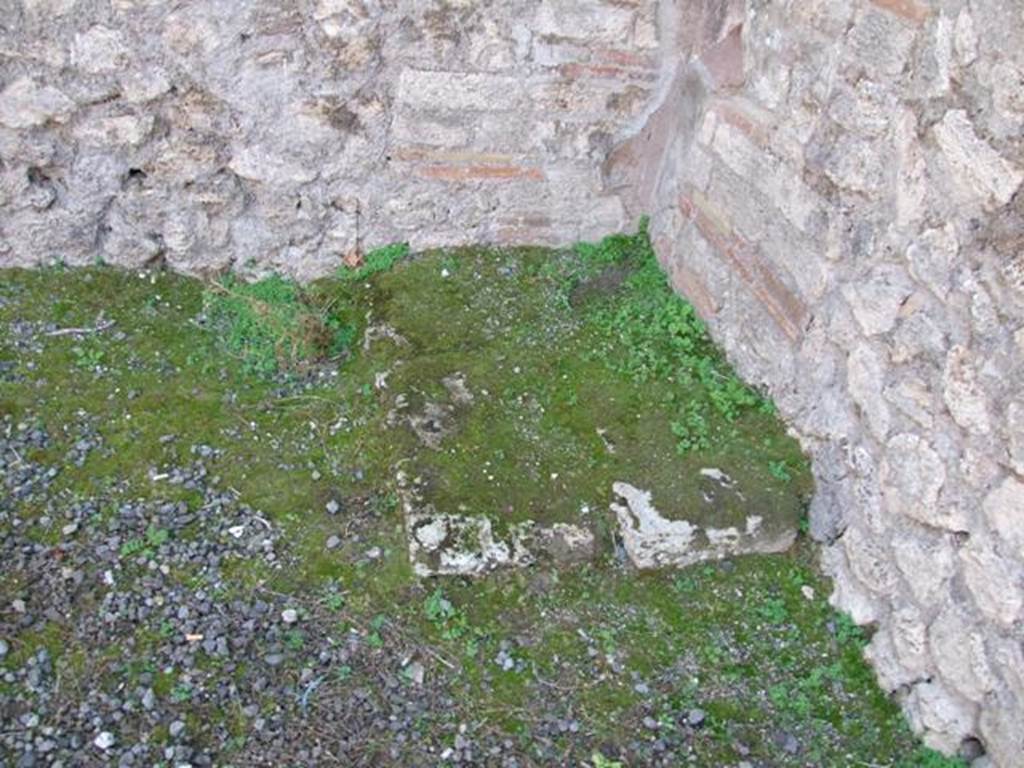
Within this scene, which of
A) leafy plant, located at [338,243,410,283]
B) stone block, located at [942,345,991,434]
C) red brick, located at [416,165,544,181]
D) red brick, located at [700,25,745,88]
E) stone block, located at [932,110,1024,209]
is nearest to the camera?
stone block, located at [932,110,1024,209]

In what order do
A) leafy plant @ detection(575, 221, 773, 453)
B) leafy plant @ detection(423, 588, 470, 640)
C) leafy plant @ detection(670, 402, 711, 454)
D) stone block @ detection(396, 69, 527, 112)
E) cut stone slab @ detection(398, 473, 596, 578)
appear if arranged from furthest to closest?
stone block @ detection(396, 69, 527, 112) → leafy plant @ detection(575, 221, 773, 453) → leafy plant @ detection(670, 402, 711, 454) → cut stone slab @ detection(398, 473, 596, 578) → leafy plant @ detection(423, 588, 470, 640)

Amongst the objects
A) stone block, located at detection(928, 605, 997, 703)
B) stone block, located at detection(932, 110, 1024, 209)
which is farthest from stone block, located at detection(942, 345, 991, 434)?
stone block, located at detection(928, 605, 997, 703)

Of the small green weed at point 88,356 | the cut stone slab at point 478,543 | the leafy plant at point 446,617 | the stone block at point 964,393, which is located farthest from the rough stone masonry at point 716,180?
the leafy plant at point 446,617

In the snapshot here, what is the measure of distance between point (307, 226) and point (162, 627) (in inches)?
73.8

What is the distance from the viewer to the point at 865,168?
2822 mm

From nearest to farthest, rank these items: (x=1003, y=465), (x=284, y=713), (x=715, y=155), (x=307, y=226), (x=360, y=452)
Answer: (x=1003, y=465) → (x=284, y=713) → (x=360, y=452) → (x=715, y=155) → (x=307, y=226)

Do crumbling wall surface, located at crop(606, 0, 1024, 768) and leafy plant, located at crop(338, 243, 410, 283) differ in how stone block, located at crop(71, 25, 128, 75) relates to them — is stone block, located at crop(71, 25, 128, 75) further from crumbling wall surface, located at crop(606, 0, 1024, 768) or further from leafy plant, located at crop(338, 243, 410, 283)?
crumbling wall surface, located at crop(606, 0, 1024, 768)

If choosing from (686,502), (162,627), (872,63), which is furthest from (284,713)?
(872,63)

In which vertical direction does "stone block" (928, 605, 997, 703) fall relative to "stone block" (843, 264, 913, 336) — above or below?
below

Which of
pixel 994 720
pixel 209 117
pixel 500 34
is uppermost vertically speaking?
pixel 500 34

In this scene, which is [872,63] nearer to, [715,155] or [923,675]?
[715,155]

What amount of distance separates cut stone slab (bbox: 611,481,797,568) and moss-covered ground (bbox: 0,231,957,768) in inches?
1.8

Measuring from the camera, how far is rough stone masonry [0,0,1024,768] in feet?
7.90

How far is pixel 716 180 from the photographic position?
3.72 m
